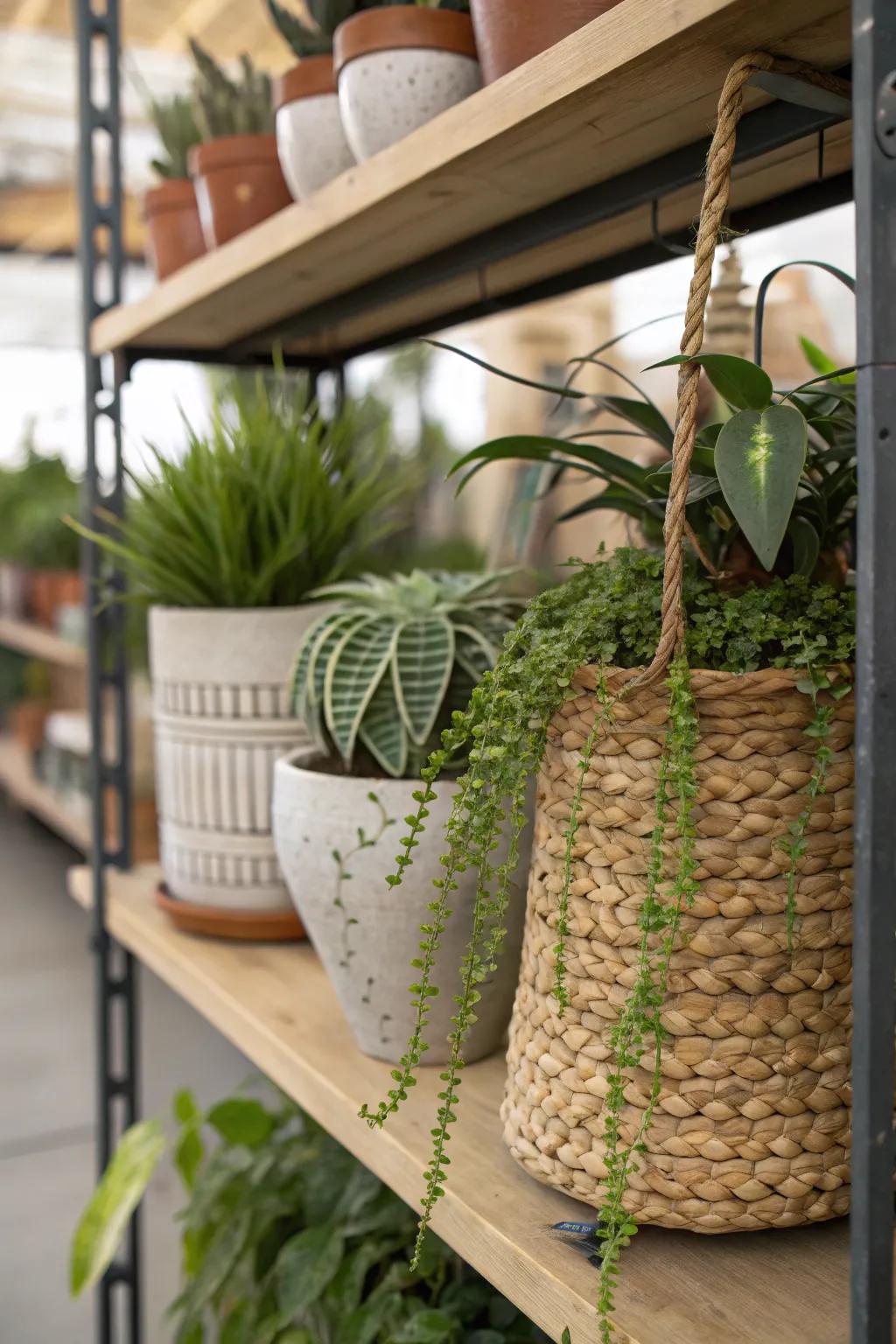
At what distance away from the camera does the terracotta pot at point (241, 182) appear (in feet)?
3.56

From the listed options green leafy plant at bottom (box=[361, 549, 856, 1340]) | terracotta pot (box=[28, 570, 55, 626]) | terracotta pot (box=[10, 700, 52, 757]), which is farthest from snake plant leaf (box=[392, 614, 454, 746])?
terracotta pot (box=[10, 700, 52, 757])

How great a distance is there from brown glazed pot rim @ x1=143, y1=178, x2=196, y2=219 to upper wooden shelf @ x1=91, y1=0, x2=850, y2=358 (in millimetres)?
120

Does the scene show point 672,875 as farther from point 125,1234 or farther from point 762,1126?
point 125,1234

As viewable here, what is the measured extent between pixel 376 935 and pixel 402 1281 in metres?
0.39

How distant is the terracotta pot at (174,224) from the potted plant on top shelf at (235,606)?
0.21 metres

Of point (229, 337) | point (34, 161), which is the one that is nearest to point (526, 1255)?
point (229, 337)

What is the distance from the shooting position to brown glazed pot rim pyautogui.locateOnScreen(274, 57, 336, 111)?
93cm

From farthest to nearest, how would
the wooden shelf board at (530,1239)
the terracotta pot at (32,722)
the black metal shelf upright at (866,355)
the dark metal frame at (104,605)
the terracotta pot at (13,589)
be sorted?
the terracotta pot at (32,722) < the terracotta pot at (13,589) < the dark metal frame at (104,605) < the wooden shelf board at (530,1239) < the black metal shelf upright at (866,355)

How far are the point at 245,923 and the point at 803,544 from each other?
689mm

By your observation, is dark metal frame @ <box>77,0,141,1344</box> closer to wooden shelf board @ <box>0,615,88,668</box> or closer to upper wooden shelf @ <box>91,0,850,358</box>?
upper wooden shelf @ <box>91,0,850,358</box>

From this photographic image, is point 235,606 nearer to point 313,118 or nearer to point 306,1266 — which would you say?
point 313,118

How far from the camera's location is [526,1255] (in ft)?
1.92

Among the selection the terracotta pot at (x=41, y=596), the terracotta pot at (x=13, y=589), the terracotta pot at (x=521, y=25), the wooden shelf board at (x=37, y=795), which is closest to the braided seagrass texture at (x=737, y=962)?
the terracotta pot at (x=521, y=25)

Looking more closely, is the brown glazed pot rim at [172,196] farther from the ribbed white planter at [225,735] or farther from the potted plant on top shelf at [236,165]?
the ribbed white planter at [225,735]
